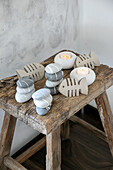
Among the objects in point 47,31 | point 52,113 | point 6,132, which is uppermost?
point 47,31

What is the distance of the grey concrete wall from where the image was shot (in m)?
1.18

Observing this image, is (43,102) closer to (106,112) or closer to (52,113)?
(52,113)

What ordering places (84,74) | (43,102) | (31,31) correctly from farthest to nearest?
(31,31) → (84,74) → (43,102)

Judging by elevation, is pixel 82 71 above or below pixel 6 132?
above

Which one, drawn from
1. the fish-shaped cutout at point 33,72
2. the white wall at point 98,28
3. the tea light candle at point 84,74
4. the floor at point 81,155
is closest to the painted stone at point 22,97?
the fish-shaped cutout at point 33,72

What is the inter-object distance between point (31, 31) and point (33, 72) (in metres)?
0.32

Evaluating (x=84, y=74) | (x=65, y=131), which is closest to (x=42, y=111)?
(x=84, y=74)

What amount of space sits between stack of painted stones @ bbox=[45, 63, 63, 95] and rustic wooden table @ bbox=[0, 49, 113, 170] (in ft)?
0.12

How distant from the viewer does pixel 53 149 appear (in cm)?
97

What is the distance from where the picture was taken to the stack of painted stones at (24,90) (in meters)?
0.95

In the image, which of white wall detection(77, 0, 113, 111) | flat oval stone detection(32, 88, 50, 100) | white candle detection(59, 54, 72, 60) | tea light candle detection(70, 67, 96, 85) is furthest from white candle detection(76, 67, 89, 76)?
white wall detection(77, 0, 113, 111)

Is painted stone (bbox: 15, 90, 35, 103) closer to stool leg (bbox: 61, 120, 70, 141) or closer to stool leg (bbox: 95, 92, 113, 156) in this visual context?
stool leg (bbox: 95, 92, 113, 156)

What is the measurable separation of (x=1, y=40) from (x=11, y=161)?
1.89ft

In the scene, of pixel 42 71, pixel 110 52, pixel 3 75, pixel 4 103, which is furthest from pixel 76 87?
pixel 110 52
